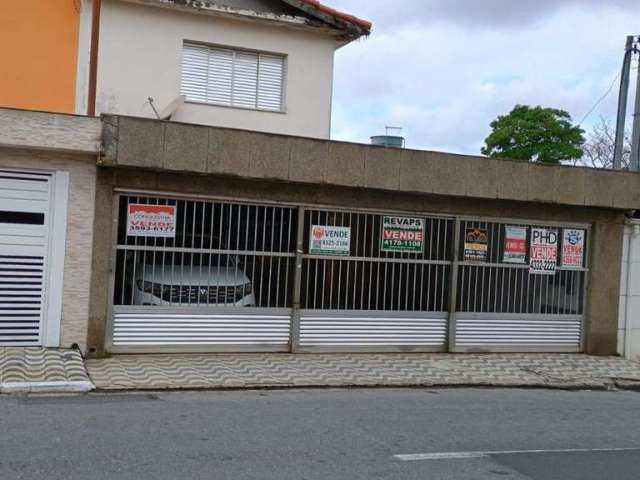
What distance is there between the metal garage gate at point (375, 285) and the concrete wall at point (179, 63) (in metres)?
4.27

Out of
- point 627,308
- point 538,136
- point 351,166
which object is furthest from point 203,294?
point 538,136

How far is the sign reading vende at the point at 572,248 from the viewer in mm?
14109

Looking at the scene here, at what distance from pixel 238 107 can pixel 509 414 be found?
9.03 metres

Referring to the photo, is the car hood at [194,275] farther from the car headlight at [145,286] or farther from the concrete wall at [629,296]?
the concrete wall at [629,296]

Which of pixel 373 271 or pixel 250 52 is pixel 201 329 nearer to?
pixel 373 271

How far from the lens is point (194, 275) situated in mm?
11852

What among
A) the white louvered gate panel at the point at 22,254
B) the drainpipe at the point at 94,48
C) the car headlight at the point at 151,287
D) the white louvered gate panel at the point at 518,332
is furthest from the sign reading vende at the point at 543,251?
the drainpipe at the point at 94,48

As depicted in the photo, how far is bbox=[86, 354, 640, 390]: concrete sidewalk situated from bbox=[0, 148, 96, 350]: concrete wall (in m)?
0.56

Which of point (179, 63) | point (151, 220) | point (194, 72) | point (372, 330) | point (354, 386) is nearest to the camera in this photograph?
point (354, 386)

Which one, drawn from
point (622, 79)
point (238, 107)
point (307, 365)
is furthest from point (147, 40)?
point (622, 79)

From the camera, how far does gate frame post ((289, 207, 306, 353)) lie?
12320mm

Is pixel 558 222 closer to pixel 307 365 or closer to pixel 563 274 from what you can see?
pixel 563 274

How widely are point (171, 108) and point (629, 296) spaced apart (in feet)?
28.6

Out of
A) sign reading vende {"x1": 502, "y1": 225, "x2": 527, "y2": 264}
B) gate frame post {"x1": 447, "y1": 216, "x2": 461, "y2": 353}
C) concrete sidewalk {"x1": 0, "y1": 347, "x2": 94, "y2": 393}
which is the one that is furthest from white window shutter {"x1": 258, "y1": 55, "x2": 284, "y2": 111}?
concrete sidewalk {"x1": 0, "y1": 347, "x2": 94, "y2": 393}
